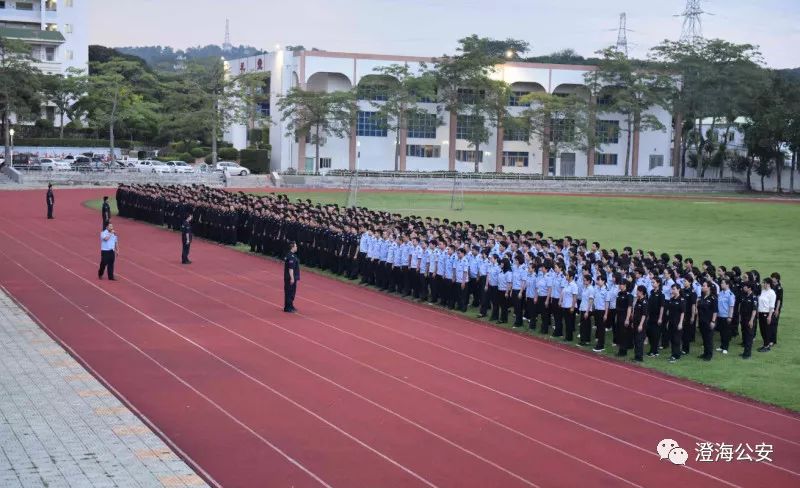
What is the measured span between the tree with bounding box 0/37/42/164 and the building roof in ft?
45.4

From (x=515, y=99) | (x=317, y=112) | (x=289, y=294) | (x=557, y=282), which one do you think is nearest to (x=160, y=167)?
(x=317, y=112)

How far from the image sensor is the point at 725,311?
16141 mm

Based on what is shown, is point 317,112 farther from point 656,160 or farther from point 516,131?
point 656,160

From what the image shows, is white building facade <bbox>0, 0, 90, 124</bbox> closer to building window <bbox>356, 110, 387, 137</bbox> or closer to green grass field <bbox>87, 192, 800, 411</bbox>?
building window <bbox>356, 110, 387, 137</bbox>

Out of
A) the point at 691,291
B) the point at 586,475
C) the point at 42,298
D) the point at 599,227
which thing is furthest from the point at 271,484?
the point at 599,227

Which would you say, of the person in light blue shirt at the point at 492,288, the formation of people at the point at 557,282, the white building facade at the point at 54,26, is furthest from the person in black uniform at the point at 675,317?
the white building facade at the point at 54,26

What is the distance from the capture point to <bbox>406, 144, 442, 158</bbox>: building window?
244ft

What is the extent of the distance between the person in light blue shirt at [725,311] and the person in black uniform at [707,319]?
0.29 meters

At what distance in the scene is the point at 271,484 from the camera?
9.45 m

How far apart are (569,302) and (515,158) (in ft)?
201

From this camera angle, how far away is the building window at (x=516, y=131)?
7238 centimetres

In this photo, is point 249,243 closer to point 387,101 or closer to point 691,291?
point 691,291

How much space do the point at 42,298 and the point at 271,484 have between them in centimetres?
→ 1210

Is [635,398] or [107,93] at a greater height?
[107,93]
